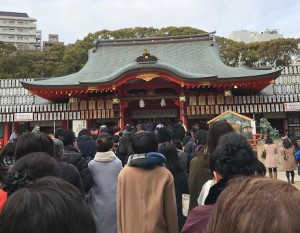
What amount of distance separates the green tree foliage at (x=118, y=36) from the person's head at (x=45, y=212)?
111ft

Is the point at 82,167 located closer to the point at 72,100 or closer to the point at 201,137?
the point at 201,137

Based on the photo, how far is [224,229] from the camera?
950 millimetres

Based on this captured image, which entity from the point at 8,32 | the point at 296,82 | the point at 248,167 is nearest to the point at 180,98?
the point at 296,82

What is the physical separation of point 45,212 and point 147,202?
2101mm

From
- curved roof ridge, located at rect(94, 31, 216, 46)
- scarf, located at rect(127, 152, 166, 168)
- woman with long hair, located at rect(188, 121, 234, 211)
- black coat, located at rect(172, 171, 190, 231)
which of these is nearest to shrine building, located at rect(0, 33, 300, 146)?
curved roof ridge, located at rect(94, 31, 216, 46)

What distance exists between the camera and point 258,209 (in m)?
0.89

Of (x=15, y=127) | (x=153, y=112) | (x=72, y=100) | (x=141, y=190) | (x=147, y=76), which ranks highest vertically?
(x=147, y=76)

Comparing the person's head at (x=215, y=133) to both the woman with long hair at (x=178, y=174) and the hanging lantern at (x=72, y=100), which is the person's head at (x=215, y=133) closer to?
the woman with long hair at (x=178, y=174)

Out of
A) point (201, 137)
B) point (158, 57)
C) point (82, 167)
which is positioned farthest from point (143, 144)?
point (158, 57)

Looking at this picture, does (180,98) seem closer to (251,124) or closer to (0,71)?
(251,124)

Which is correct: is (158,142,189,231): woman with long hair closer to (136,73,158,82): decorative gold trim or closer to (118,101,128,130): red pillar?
(136,73,158,82): decorative gold trim

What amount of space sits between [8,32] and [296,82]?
228 feet

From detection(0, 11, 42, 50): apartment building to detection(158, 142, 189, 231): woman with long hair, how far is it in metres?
73.4

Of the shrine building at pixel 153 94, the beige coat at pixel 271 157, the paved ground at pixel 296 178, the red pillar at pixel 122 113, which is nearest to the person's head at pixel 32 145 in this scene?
the paved ground at pixel 296 178
